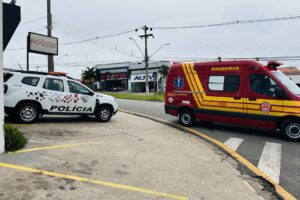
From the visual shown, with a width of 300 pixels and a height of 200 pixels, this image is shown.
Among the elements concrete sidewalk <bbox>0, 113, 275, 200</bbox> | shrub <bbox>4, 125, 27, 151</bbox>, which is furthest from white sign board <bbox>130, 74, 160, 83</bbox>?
shrub <bbox>4, 125, 27, 151</bbox>

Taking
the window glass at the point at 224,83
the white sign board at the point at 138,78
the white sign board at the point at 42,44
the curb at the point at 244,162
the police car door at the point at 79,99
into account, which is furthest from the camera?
the white sign board at the point at 138,78

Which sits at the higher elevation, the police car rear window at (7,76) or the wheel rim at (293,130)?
the police car rear window at (7,76)

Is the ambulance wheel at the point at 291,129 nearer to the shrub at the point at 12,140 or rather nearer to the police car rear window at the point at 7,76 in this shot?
the shrub at the point at 12,140

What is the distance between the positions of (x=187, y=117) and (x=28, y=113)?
17.9 ft

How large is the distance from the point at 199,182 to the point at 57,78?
25.3 feet

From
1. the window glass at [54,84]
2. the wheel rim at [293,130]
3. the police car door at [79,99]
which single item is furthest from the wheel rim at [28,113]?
the wheel rim at [293,130]

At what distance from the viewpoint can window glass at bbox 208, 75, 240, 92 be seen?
427 inches

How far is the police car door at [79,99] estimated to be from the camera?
11.9 m

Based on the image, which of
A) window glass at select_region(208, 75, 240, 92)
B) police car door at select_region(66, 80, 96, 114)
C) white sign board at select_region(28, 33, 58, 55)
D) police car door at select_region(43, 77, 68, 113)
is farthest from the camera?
white sign board at select_region(28, 33, 58, 55)

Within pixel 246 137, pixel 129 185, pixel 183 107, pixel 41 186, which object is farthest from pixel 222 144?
pixel 41 186

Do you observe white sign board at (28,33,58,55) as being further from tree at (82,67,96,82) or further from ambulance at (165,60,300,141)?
tree at (82,67,96,82)

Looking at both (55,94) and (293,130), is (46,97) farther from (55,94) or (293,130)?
(293,130)

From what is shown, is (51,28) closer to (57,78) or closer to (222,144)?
(57,78)

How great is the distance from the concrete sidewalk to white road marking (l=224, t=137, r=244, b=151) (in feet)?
1.94
